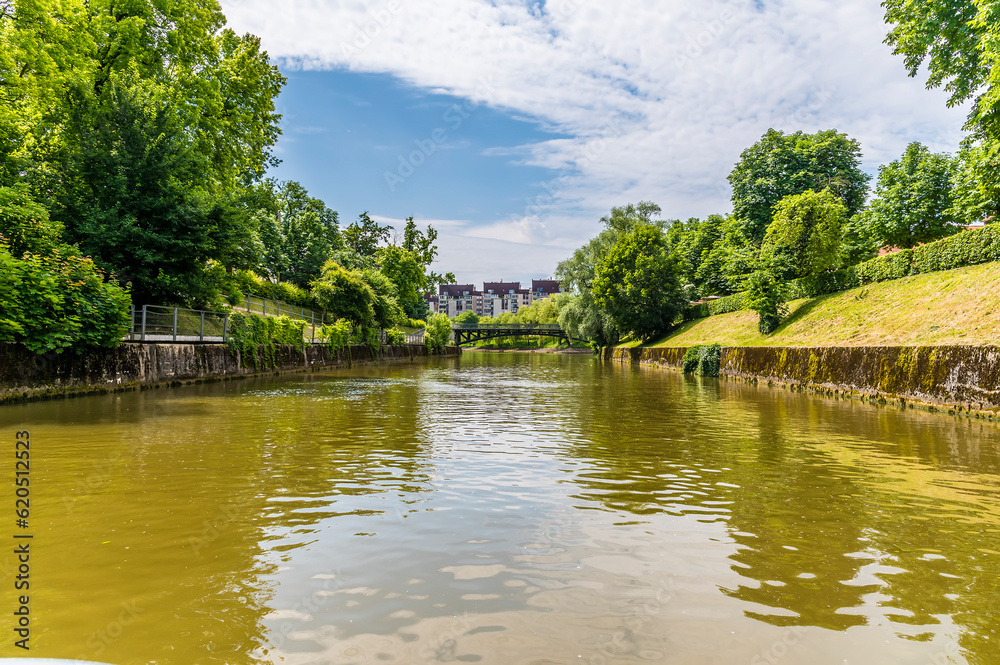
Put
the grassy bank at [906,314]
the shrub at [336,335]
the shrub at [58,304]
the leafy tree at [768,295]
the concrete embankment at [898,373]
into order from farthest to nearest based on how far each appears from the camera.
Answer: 1. the shrub at [336,335]
2. the leafy tree at [768,295]
3. the grassy bank at [906,314]
4. the shrub at [58,304]
5. the concrete embankment at [898,373]

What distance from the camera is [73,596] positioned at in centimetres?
312

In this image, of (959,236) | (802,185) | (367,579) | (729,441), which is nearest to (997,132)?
(959,236)

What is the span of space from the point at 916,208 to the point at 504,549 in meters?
42.3

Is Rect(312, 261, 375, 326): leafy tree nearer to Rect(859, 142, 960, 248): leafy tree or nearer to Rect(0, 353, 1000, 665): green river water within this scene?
Rect(0, 353, 1000, 665): green river water

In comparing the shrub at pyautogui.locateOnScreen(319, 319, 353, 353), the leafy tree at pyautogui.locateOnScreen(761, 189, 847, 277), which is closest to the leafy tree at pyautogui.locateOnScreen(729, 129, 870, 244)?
the leafy tree at pyautogui.locateOnScreen(761, 189, 847, 277)

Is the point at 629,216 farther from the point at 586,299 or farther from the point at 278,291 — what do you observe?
the point at 278,291

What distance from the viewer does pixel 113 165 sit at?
59.9 ft

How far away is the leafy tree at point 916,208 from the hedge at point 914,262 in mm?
11073

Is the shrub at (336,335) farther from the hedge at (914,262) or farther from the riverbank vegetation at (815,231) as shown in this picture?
the hedge at (914,262)

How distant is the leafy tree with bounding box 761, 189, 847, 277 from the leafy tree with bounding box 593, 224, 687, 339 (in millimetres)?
18739

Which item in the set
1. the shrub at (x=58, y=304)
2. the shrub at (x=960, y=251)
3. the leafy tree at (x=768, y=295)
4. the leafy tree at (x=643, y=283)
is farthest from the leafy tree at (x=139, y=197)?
the leafy tree at (x=643, y=283)

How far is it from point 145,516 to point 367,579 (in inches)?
99.0

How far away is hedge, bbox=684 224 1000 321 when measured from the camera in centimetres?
1873

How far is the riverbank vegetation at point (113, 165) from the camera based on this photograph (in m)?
13.7
